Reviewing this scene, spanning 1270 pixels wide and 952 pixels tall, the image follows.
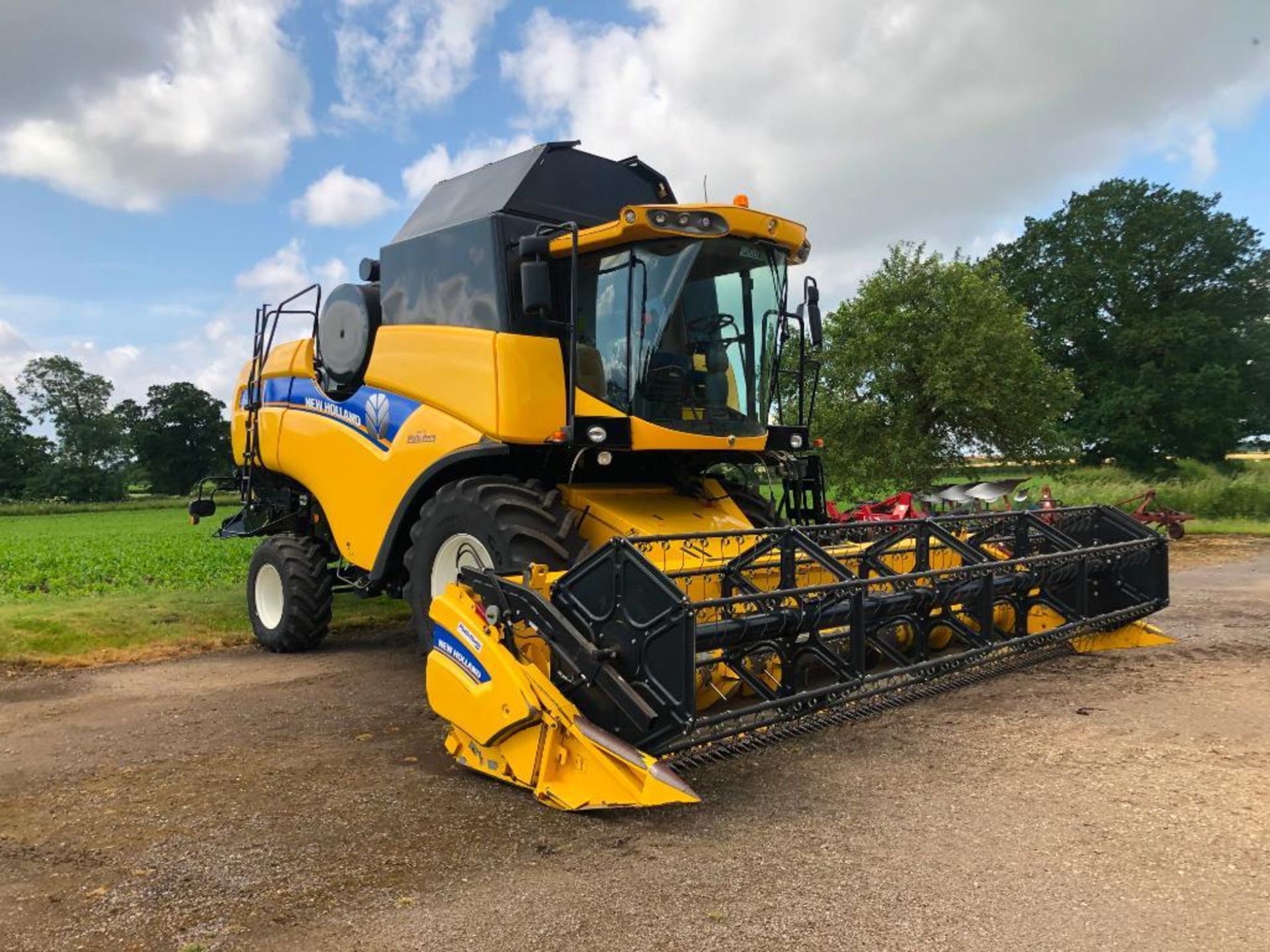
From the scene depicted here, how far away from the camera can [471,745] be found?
405 cm

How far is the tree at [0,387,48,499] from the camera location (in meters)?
63.3

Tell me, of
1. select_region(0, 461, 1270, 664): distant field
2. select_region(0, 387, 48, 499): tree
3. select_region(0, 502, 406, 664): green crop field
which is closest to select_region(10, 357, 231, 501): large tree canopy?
select_region(0, 387, 48, 499): tree

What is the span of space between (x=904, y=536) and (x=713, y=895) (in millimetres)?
3265

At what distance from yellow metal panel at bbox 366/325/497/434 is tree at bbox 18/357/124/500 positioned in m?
64.8

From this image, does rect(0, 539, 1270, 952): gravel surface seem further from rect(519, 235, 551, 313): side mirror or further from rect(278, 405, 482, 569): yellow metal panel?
rect(519, 235, 551, 313): side mirror

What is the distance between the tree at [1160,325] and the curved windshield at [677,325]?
35634 millimetres

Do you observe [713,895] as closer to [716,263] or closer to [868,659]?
[868,659]

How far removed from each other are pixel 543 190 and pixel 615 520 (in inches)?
98.9

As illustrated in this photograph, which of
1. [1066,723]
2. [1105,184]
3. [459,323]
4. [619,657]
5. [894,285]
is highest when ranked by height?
[1105,184]

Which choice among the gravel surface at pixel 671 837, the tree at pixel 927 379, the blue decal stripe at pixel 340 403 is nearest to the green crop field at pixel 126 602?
the gravel surface at pixel 671 837

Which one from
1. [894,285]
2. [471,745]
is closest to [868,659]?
[471,745]

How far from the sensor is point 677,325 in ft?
18.4

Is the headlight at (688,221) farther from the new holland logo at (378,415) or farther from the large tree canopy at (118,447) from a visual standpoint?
the large tree canopy at (118,447)

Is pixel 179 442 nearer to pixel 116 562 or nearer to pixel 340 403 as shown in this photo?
pixel 116 562
